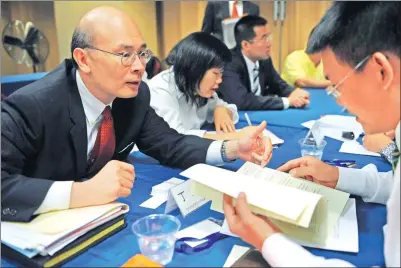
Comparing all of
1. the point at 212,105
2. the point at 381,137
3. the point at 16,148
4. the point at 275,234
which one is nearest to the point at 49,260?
the point at 16,148

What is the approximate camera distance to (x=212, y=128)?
2.20m

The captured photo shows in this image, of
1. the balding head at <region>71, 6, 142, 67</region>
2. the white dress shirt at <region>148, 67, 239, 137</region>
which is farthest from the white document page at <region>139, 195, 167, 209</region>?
the white dress shirt at <region>148, 67, 239, 137</region>

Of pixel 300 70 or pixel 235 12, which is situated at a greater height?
pixel 235 12

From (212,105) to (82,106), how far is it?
1141 mm

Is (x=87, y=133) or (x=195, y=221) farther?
(x=87, y=133)

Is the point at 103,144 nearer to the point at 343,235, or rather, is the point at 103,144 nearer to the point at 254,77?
the point at 343,235

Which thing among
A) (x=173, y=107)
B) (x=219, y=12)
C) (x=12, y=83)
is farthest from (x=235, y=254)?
(x=219, y=12)

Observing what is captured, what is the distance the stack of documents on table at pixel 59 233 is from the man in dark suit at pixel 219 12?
299 centimetres

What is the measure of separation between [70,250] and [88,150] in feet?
1.58

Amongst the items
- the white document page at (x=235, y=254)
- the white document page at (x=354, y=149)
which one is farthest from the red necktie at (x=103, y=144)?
the white document page at (x=354, y=149)

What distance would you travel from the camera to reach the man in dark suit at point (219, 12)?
3.75 m

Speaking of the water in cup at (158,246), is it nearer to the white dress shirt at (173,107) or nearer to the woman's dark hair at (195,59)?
the white dress shirt at (173,107)

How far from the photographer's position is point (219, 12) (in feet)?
12.3

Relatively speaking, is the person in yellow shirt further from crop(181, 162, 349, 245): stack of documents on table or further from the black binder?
the black binder
